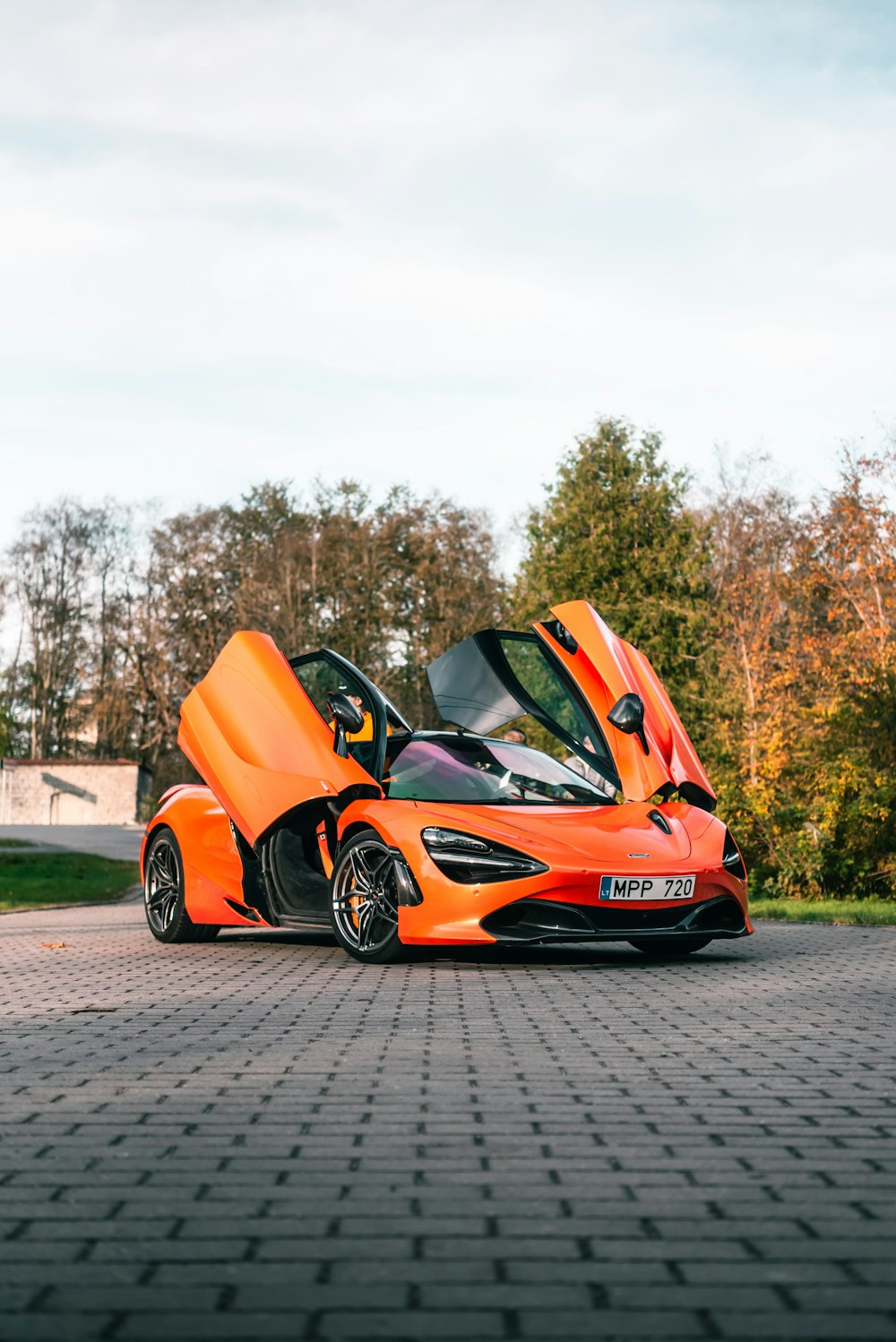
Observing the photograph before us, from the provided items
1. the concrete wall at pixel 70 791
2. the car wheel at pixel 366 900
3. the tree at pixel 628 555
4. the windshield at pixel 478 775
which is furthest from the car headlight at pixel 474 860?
the concrete wall at pixel 70 791

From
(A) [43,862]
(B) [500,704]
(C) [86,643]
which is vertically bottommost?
(A) [43,862]

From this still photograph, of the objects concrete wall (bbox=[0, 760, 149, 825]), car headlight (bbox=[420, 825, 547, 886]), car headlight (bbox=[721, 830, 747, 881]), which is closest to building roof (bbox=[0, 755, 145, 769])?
concrete wall (bbox=[0, 760, 149, 825])

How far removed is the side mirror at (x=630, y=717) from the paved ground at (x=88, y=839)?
25019 millimetres

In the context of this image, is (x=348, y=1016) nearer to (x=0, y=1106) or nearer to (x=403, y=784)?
(x=0, y=1106)

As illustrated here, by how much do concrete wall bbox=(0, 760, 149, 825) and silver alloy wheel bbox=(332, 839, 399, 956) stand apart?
50.8m

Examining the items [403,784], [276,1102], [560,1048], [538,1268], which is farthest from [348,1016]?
[538,1268]

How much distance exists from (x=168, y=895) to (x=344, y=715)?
8.60 feet

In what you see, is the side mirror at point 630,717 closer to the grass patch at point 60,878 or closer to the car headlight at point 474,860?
the car headlight at point 474,860

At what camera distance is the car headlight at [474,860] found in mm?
8148

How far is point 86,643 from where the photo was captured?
58.7 meters

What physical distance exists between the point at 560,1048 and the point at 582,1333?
3148 mm

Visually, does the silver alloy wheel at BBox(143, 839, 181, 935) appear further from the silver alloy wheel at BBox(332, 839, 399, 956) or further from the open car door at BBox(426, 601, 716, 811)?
the open car door at BBox(426, 601, 716, 811)

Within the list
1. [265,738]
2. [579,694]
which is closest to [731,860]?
[579,694]

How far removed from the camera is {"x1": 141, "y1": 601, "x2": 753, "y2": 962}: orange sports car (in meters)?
8.26
